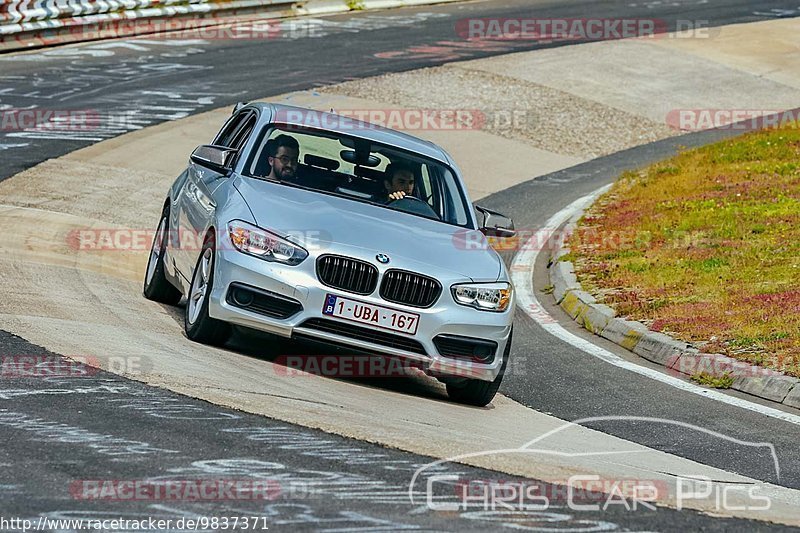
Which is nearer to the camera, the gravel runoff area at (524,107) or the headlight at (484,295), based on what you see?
the headlight at (484,295)

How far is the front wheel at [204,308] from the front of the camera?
8906 millimetres

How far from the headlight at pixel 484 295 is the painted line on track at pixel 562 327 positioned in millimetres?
1882

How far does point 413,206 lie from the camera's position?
9.89 meters

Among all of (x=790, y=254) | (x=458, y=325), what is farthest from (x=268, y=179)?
(x=790, y=254)

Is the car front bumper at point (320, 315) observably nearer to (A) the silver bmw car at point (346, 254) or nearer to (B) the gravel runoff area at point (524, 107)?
(A) the silver bmw car at point (346, 254)

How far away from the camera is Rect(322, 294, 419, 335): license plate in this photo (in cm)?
850

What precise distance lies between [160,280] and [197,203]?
1.05 meters

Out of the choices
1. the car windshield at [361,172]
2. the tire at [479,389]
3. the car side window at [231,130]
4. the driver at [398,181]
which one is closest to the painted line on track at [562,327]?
the tire at [479,389]

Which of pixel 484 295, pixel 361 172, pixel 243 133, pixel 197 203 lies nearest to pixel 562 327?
pixel 361 172

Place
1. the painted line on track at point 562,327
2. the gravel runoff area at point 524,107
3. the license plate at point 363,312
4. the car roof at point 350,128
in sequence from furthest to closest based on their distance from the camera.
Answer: the gravel runoff area at point 524,107 → the car roof at point 350,128 → the painted line on track at point 562,327 → the license plate at point 363,312

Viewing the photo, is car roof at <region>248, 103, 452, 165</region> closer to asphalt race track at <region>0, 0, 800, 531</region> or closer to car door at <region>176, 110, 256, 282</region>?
car door at <region>176, 110, 256, 282</region>

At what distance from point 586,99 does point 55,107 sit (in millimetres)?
9579

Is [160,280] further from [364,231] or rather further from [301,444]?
[301,444]

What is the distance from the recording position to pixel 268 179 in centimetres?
978
